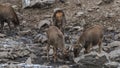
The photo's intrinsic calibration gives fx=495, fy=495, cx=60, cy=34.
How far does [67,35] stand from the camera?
21219 mm

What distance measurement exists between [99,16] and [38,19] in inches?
118

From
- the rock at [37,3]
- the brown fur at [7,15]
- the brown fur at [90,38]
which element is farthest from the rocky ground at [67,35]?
the brown fur at [7,15]

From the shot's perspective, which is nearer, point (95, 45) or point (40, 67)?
point (40, 67)

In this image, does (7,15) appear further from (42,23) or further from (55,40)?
(55,40)

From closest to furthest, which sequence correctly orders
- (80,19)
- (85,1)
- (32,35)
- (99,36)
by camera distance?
(99,36) → (32,35) → (80,19) → (85,1)

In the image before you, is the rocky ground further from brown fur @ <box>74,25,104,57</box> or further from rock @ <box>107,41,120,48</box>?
brown fur @ <box>74,25,104,57</box>

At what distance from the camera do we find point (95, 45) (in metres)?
18.2

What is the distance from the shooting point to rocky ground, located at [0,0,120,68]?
16.5m

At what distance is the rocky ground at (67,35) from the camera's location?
16.5 m

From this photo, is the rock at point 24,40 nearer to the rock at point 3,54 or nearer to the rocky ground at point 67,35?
the rocky ground at point 67,35

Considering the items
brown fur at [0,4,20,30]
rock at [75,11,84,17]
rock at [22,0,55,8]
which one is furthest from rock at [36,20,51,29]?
rock at [22,0,55,8]

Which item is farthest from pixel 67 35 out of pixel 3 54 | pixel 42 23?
pixel 3 54

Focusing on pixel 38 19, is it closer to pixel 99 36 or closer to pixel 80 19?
pixel 80 19

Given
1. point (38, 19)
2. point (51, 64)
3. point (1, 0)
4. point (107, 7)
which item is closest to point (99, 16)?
point (107, 7)
